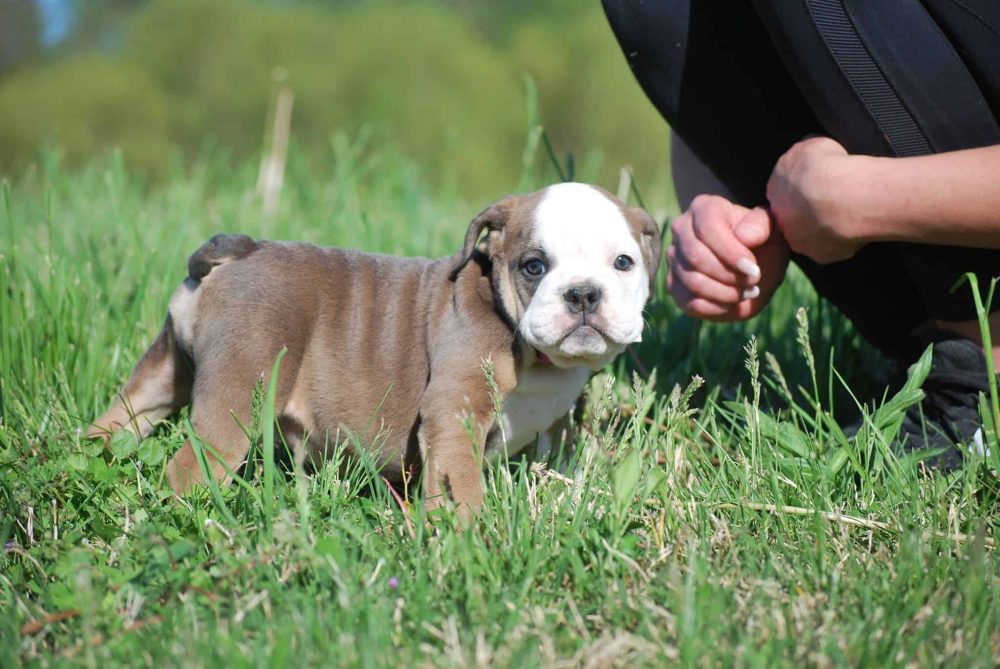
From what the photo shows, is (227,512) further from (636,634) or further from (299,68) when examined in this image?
(299,68)

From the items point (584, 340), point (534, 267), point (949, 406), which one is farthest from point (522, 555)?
point (949, 406)

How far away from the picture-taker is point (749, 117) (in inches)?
119

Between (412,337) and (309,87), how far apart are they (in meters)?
14.2

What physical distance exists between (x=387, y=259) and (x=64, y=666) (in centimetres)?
153

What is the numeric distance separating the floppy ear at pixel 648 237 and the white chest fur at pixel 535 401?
34 centimetres

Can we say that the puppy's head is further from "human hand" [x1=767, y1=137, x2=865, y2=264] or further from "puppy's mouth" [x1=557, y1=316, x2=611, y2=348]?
"human hand" [x1=767, y1=137, x2=865, y2=264]

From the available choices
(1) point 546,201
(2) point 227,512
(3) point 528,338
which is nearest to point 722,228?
(1) point 546,201

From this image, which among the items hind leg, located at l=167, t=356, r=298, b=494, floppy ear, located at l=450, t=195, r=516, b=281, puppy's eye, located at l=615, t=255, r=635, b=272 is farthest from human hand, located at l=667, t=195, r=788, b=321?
hind leg, located at l=167, t=356, r=298, b=494

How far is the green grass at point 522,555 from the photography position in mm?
1738

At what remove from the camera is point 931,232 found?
8.21ft

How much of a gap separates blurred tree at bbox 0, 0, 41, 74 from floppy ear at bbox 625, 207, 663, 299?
15.9 metres

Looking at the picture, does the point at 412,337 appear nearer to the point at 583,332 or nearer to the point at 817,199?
the point at 583,332

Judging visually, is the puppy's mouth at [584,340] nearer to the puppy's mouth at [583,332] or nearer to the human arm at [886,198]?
the puppy's mouth at [583,332]

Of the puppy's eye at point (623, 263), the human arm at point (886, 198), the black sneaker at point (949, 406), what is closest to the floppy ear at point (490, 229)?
the puppy's eye at point (623, 263)
